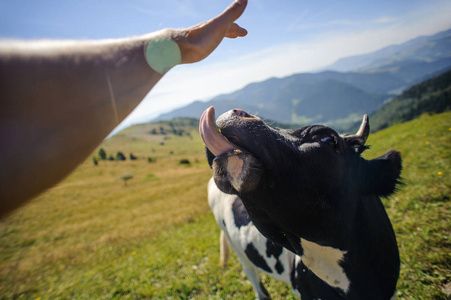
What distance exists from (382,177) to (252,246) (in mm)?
2370

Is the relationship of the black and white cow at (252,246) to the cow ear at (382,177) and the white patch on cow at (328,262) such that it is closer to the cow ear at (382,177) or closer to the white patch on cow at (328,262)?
the white patch on cow at (328,262)

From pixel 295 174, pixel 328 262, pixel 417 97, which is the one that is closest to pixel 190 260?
pixel 328 262

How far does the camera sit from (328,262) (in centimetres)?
206

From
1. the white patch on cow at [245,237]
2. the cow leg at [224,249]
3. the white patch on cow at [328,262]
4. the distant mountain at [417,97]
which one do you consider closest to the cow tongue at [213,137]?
the white patch on cow at [328,262]

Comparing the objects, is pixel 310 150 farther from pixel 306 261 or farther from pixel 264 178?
pixel 306 261

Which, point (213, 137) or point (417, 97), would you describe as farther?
point (417, 97)

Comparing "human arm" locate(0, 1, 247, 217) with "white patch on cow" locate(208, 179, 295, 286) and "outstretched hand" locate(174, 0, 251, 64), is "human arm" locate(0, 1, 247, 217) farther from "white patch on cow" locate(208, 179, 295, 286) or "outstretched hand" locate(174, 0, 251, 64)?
"white patch on cow" locate(208, 179, 295, 286)

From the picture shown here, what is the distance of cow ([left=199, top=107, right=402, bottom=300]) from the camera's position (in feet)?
4.84

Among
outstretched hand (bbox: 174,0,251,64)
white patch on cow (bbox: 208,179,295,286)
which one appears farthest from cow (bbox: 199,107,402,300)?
white patch on cow (bbox: 208,179,295,286)

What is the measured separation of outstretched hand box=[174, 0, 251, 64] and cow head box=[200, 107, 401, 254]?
36 cm

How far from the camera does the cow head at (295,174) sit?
4.75 feet

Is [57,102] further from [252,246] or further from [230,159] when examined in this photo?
[252,246]

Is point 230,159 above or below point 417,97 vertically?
above

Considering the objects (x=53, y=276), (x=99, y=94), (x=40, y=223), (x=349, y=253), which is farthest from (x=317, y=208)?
(x=40, y=223)
